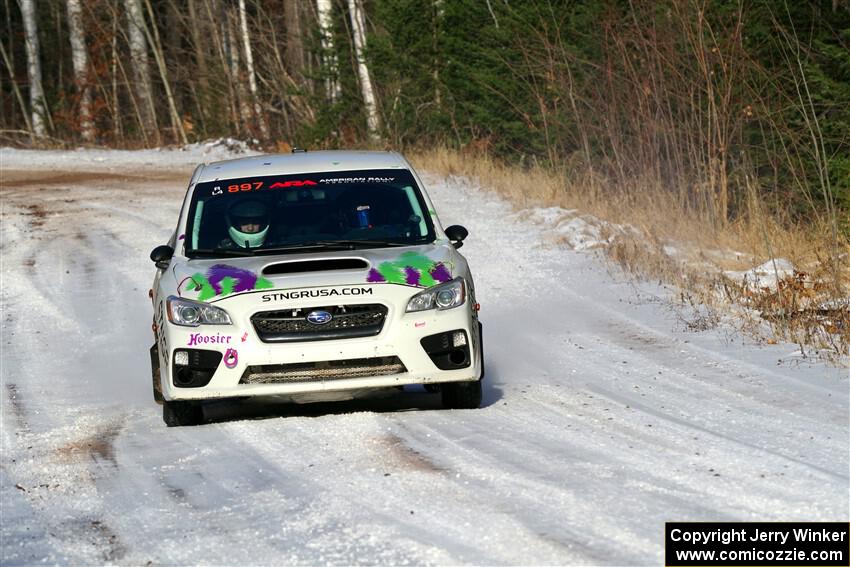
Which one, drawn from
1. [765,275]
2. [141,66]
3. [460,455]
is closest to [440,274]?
[460,455]

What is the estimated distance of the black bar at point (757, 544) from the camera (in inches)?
205

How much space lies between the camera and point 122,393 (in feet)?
34.2

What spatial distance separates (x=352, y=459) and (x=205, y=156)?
85.0 feet

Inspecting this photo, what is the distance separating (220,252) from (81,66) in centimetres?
3543

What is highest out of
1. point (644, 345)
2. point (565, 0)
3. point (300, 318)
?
point (565, 0)

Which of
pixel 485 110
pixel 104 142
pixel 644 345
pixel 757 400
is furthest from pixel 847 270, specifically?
pixel 104 142

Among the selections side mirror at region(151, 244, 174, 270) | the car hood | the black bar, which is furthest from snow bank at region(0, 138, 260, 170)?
the black bar

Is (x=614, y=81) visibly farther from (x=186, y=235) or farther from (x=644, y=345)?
(x=186, y=235)

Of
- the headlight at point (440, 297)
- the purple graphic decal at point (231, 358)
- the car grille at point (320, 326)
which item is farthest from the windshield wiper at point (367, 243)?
the purple graphic decal at point (231, 358)

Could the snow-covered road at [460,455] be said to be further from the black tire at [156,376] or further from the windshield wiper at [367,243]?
the windshield wiper at [367,243]

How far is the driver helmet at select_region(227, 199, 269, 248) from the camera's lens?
9.15 meters

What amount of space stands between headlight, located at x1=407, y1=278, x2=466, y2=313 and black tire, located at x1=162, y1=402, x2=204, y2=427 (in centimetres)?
139

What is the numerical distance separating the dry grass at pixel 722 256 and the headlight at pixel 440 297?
2.68 meters

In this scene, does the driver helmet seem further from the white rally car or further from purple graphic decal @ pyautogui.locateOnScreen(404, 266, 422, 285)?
purple graphic decal @ pyautogui.locateOnScreen(404, 266, 422, 285)
